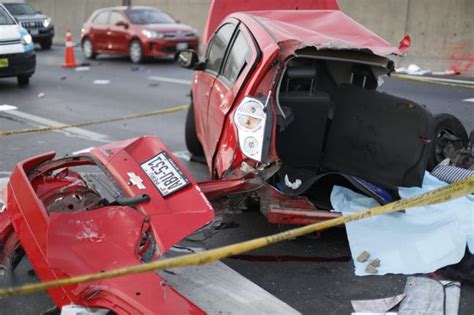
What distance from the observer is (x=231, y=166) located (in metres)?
4.55

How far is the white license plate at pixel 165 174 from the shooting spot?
390 cm

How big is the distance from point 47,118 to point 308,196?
6418 mm

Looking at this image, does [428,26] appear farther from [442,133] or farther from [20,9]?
[20,9]

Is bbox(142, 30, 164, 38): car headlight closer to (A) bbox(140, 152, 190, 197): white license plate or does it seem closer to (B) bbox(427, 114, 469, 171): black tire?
(B) bbox(427, 114, 469, 171): black tire

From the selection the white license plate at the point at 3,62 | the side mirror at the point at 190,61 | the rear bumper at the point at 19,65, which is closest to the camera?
the side mirror at the point at 190,61

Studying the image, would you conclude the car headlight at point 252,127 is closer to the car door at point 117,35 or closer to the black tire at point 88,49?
the car door at point 117,35

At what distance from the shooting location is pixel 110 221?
3.59 m

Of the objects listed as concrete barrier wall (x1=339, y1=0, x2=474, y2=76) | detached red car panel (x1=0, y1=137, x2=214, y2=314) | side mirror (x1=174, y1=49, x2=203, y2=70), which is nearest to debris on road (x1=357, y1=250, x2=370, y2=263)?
detached red car panel (x1=0, y1=137, x2=214, y2=314)

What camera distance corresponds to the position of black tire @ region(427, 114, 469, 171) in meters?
5.71

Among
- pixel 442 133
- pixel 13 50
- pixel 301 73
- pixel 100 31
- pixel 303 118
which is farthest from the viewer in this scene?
pixel 100 31

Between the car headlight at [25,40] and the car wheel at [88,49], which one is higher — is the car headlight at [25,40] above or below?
above

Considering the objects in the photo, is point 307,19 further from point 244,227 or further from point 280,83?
point 244,227

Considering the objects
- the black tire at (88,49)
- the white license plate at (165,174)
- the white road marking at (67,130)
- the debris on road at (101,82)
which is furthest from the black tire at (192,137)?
the black tire at (88,49)

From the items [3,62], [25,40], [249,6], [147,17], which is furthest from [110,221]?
[147,17]
